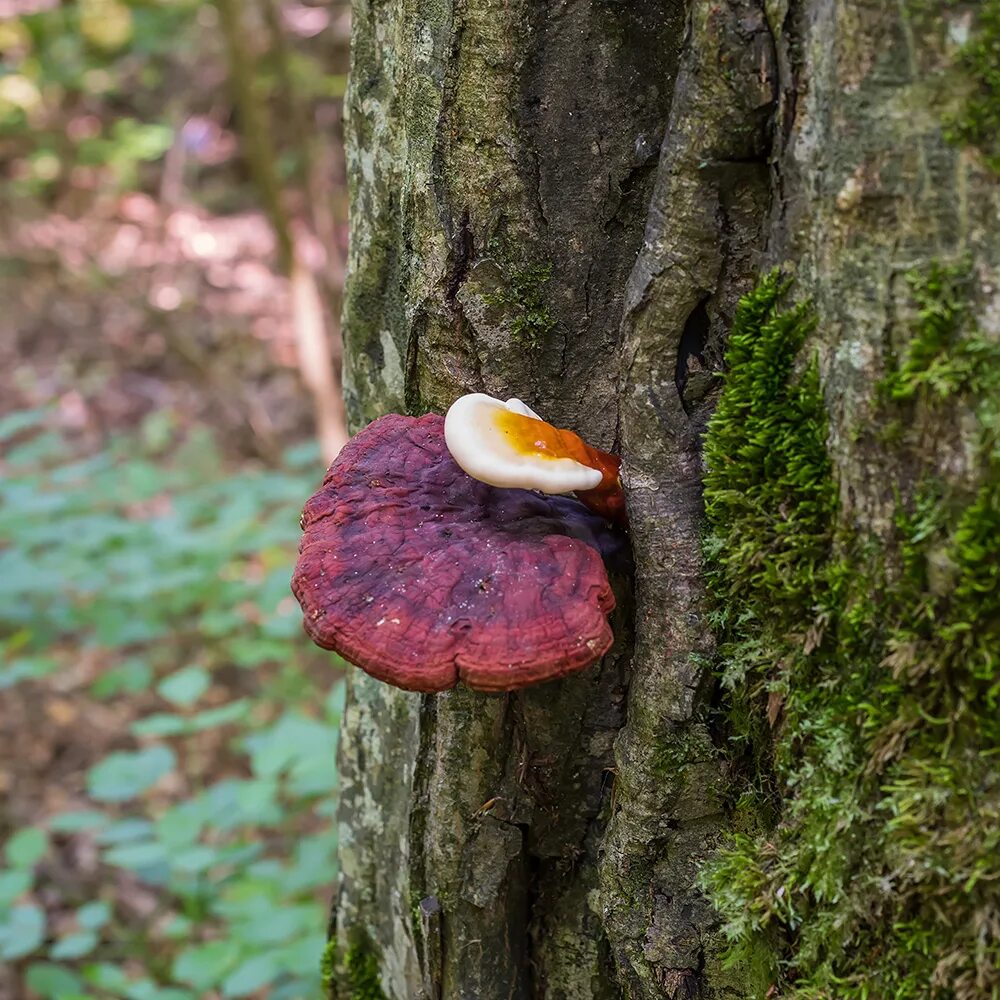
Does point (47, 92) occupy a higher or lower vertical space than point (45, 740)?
higher

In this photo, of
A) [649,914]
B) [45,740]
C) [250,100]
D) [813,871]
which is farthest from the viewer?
[250,100]

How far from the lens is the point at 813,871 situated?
5.42ft

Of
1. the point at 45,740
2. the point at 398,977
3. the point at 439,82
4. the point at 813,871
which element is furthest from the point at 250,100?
the point at 813,871

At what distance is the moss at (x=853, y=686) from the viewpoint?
1411 mm

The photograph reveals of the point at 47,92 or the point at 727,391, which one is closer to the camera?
the point at 727,391

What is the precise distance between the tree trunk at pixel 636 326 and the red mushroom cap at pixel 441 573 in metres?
0.23

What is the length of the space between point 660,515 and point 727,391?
10.6 inches

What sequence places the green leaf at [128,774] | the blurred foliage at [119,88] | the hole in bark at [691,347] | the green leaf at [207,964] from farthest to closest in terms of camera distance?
1. the blurred foliage at [119,88]
2. the green leaf at [128,774]
3. the green leaf at [207,964]
4. the hole in bark at [691,347]

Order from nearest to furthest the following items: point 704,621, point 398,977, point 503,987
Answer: point 704,621 → point 503,987 → point 398,977

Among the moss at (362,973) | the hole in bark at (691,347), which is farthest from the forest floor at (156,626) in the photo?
the hole in bark at (691,347)

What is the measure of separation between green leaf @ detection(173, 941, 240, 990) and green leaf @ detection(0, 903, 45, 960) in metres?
0.62

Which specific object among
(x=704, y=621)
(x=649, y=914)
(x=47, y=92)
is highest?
(x=47, y=92)

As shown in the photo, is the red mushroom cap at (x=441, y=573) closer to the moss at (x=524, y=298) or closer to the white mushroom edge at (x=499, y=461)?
the white mushroom edge at (x=499, y=461)

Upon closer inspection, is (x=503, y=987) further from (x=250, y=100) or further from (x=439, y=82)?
(x=250, y=100)
